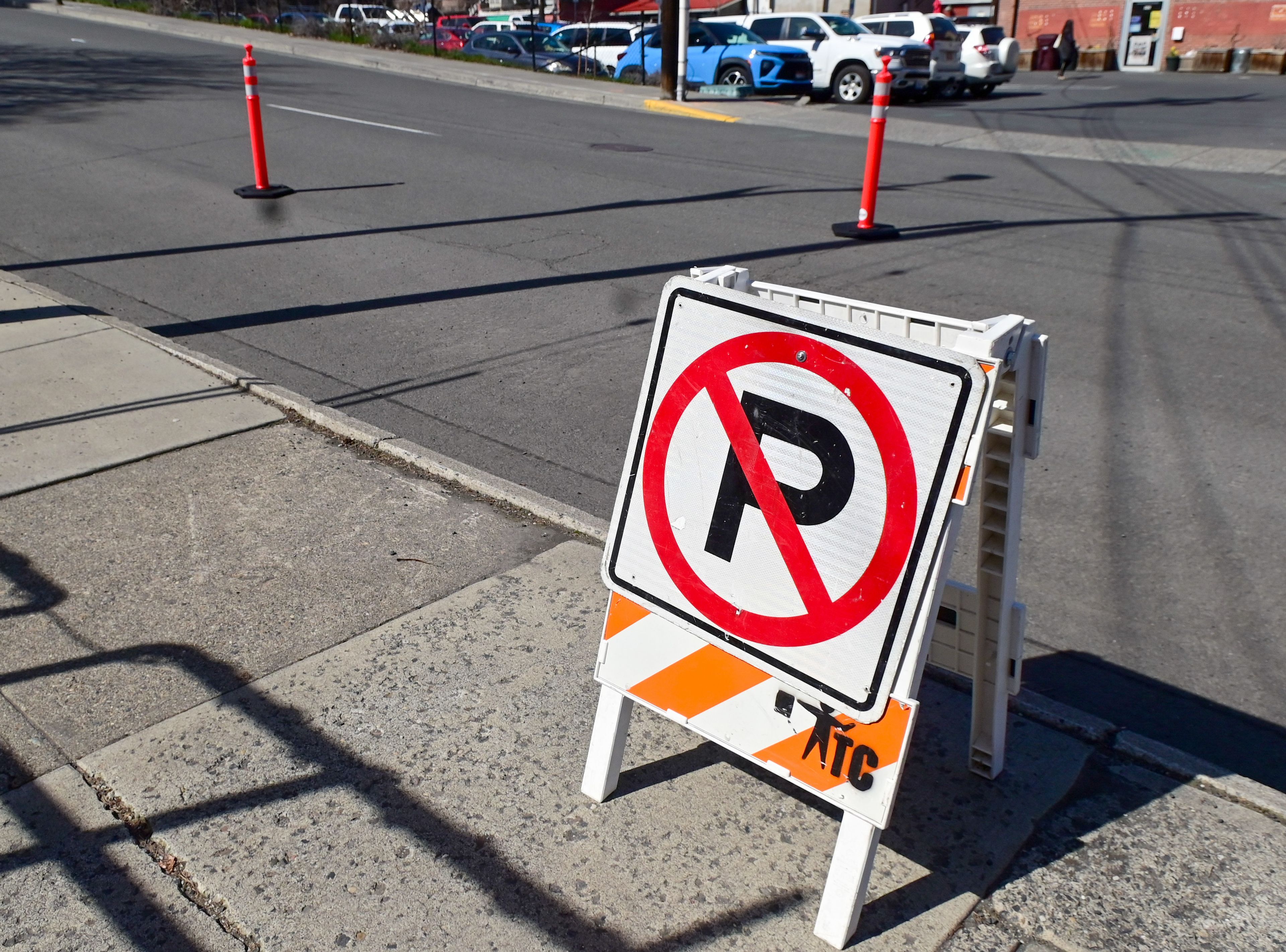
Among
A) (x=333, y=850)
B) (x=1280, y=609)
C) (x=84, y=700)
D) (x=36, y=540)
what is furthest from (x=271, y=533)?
(x=1280, y=609)

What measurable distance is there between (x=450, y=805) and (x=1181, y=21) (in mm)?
41168

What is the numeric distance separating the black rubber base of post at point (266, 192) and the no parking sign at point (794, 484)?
394 inches

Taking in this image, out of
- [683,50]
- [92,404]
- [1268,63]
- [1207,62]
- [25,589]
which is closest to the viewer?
[25,589]

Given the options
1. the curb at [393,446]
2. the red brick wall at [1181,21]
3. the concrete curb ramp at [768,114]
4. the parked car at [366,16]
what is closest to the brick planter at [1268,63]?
the red brick wall at [1181,21]

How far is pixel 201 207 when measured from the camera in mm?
11383

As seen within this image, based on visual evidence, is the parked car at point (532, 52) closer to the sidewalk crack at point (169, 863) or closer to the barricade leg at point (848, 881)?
the sidewalk crack at point (169, 863)

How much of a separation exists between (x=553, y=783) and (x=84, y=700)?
155 cm

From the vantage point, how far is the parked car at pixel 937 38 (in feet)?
77.0

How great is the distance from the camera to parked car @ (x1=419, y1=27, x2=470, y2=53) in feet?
102

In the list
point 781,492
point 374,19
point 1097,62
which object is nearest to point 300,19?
point 374,19

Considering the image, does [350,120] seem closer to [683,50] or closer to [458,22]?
[683,50]

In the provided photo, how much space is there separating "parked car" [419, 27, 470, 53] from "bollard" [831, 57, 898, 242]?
22.7m

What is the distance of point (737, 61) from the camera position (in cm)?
2297

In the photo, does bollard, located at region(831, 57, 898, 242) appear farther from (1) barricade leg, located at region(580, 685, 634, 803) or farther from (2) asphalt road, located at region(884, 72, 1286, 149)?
(2) asphalt road, located at region(884, 72, 1286, 149)
